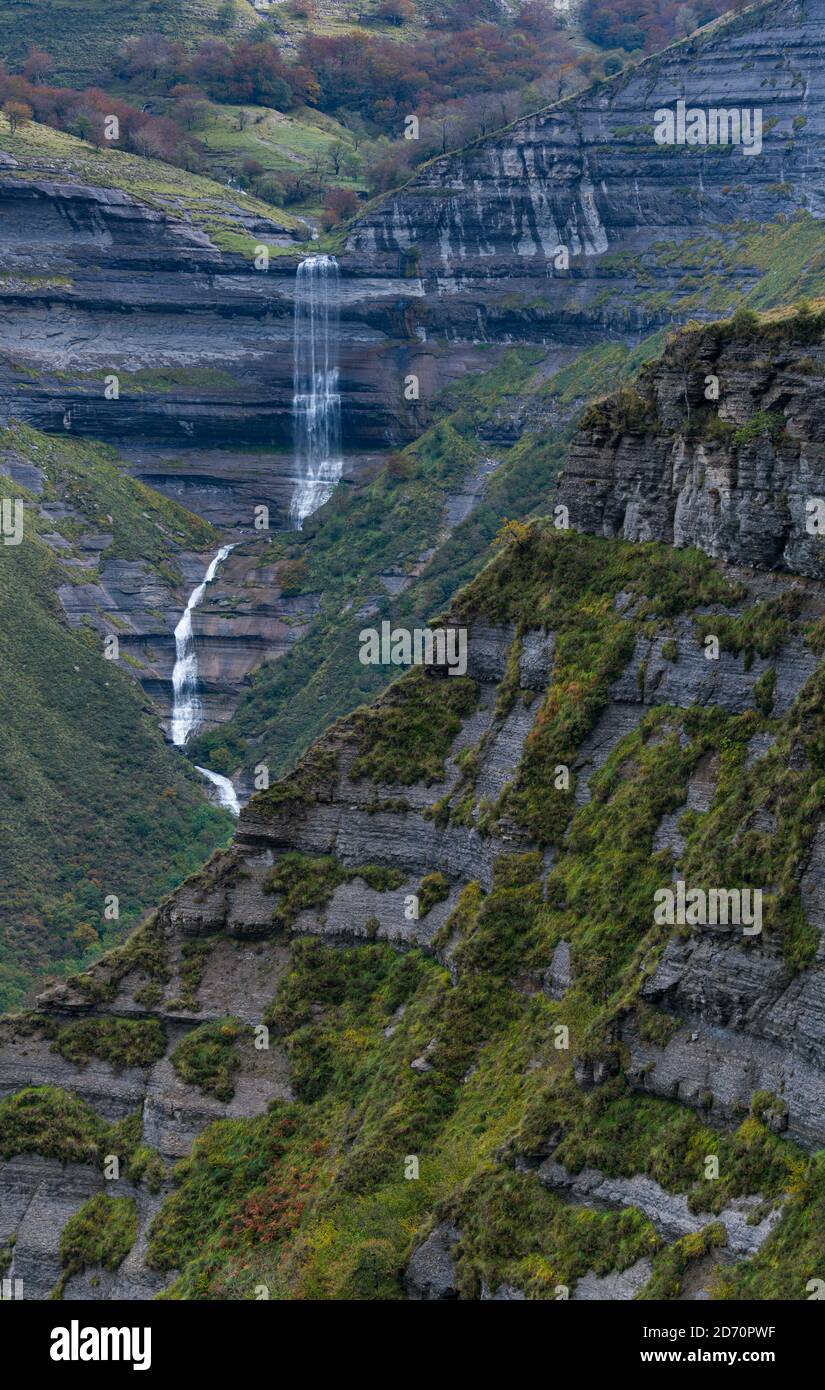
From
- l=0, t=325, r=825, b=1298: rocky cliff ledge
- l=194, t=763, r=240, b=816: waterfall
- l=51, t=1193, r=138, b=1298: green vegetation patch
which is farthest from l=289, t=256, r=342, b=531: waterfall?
l=51, t=1193, r=138, b=1298: green vegetation patch

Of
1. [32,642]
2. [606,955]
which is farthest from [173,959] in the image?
[32,642]

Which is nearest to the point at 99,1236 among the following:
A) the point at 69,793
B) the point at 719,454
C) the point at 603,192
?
the point at 719,454

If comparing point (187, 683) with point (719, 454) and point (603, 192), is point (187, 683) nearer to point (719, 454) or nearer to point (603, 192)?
point (603, 192)

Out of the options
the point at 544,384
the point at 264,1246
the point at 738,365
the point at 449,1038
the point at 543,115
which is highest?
the point at 543,115

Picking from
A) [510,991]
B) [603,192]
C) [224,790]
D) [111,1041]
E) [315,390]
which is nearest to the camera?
[510,991]

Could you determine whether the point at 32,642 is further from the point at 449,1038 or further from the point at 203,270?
→ the point at 449,1038

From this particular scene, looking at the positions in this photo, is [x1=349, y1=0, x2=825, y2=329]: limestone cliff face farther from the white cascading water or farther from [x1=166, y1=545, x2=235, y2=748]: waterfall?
[x1=166, y1=545, x2=235, y2=748]: waterfall

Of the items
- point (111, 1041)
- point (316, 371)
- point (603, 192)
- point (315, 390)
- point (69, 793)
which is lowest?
point (111, 1041)
